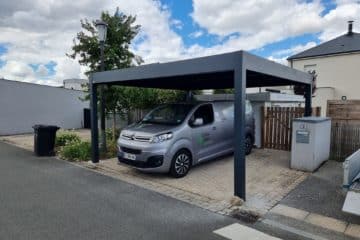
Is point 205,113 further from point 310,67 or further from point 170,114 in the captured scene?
point 310,67

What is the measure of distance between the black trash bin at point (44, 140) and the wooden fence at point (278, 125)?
6945mm

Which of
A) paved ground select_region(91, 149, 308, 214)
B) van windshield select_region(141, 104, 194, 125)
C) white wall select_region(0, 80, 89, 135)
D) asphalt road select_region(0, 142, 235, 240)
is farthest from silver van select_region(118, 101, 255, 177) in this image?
white wall select_region(0, 80, 89, 135)

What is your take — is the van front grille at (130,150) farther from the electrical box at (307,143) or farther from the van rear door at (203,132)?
the electrical box at (307,143)

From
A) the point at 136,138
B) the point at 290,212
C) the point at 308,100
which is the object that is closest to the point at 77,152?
the point at 136,138

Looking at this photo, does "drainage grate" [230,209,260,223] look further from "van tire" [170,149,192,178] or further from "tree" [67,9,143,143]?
"tree" [67,9,143,143]

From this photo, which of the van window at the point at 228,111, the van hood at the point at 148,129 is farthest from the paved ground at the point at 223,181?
the van window at the point at 228,111

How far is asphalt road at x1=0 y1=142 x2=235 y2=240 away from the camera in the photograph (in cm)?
378

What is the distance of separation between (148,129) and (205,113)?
1.64 m

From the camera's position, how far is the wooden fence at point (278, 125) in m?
8.91

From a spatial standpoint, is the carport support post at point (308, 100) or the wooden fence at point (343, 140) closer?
the wooden fence at point (343, 140)

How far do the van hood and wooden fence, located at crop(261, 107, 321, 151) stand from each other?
432 cm

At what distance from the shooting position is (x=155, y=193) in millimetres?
5363

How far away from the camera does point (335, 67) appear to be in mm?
21188

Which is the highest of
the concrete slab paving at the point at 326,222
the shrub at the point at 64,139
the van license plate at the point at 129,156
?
the van license plate at the point at 129,156
